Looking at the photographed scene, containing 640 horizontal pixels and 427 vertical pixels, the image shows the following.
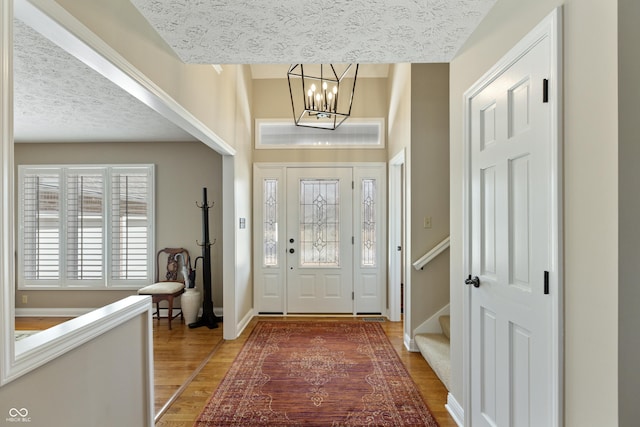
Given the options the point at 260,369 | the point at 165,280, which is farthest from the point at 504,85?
the point at 165,280

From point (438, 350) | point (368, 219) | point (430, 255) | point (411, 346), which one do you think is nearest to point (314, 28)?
point (430, 255)

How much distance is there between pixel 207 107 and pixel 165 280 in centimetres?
275

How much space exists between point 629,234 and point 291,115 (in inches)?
169

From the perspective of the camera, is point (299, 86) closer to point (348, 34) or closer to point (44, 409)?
point (348, 34)

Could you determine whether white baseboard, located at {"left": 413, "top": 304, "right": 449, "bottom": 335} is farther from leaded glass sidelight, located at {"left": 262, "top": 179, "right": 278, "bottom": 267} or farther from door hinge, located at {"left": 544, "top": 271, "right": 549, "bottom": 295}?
door hinge, located at {"left": 544, "top": 271, "right": 549, "bottom": 295}

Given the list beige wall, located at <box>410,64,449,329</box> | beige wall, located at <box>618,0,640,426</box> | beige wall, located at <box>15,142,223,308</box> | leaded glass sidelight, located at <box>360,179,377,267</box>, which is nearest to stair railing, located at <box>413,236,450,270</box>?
beige wall, located at <box>410,64,449,329</box>

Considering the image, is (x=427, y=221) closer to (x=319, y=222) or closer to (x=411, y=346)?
(x=411, y=346)

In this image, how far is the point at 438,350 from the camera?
10.2 ft

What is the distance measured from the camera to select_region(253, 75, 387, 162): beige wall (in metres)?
4.79

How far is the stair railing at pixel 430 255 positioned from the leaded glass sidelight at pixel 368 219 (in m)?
1.32

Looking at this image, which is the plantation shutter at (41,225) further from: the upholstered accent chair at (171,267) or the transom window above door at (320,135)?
the transom window above door at (320,135)

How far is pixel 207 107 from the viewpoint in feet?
9.92

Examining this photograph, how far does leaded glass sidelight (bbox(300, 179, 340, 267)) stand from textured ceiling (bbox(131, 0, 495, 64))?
2.51 m

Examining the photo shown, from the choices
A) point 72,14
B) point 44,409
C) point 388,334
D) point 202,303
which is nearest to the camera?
point 44,409
